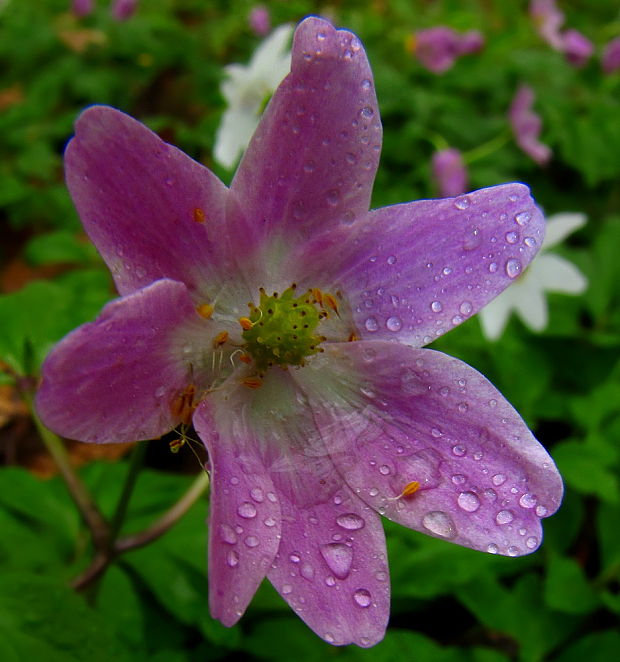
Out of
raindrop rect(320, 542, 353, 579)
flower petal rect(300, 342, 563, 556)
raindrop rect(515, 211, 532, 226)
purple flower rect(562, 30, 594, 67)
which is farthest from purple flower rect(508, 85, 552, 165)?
raindrop rect(320, 542, 353, 579)

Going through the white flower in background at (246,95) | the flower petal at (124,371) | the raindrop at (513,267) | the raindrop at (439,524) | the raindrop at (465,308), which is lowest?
the raindrop at (439,524)

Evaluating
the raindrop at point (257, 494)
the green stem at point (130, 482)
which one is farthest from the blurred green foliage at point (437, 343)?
the raindrop at point (257, 494)

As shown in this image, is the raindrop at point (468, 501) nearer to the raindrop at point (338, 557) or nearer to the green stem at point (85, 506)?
the raindrop at point (338, 557)

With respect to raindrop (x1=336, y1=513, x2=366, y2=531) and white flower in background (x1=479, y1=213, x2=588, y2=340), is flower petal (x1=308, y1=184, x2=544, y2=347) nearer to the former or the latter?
raindrop (x1=336, y1=513, x2=366, y2=531)

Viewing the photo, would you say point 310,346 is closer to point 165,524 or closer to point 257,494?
point 257,494

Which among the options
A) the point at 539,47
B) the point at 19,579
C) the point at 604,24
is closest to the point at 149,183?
the point at 19,579

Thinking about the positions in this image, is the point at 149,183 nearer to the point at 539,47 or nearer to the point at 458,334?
the point at 458,334

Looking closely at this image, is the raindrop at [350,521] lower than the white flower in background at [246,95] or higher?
lower
